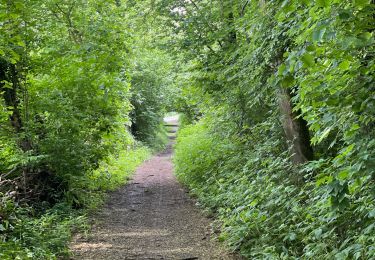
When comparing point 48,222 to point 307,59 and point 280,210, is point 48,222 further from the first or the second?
point 307,59

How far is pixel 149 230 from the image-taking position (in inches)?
306

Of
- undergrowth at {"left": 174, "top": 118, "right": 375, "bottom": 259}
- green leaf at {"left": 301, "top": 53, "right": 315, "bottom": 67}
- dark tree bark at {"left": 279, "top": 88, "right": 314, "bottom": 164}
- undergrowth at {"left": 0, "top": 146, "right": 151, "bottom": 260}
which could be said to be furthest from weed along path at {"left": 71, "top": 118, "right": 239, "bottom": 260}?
green leaf at {"left": 301, "top": 53, "right": 315, "bottom": 67}

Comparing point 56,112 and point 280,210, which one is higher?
point 56,112

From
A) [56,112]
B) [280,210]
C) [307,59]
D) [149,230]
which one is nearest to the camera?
[307,59]

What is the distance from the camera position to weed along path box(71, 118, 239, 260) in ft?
20.7

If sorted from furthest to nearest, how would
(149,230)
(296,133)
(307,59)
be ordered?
(149,230) → (296,133) → (307,59)

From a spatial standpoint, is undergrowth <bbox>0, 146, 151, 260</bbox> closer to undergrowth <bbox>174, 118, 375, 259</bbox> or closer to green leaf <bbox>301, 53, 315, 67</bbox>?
undergrowth <bbox>174, 118, 375, 259</bbox>

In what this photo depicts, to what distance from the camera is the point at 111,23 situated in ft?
34.5

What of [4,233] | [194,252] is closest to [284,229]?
[194,252]

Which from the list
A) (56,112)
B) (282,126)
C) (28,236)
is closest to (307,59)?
(282,126)

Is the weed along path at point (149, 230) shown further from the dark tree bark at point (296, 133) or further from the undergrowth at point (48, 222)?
the dark tree bark at point (296, 133)

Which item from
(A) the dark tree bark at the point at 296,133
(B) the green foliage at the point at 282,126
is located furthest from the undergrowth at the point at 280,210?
(A) the dark tree bark at the point at 296,133

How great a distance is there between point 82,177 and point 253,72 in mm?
4660

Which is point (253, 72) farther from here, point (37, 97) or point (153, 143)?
point (153, 143)
